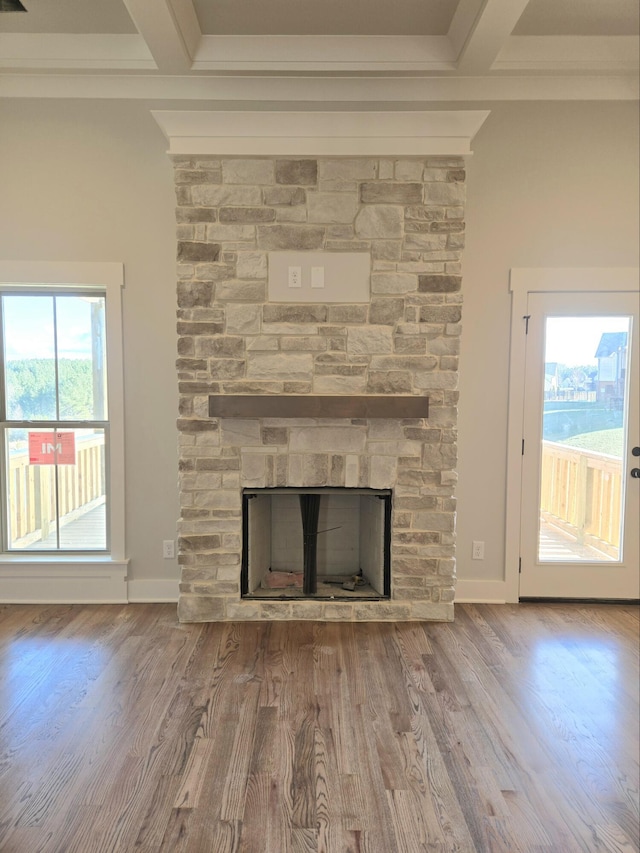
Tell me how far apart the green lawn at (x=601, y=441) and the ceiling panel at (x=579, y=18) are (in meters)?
2.20

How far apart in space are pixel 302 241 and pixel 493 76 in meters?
1.47

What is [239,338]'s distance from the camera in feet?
10.1

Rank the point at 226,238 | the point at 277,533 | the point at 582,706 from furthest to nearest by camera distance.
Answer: the point at 277,533
the point at 226,238
the point at 582,706

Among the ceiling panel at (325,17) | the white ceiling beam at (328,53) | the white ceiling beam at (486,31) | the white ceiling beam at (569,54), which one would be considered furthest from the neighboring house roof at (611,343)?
the ceiling panel at (325,17)

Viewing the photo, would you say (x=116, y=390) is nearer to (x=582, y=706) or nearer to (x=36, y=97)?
(x=36, y=97)

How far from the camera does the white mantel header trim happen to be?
9.68 feet

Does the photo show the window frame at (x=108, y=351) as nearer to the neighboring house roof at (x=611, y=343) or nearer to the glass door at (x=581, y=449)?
the glass door at (x=581, y=449)

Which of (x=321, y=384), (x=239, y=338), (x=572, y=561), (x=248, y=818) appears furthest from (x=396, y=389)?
(x=248, y=818)

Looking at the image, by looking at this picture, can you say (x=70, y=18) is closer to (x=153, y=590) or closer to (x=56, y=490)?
(x=56, y=490)

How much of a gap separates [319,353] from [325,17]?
5.61 feet

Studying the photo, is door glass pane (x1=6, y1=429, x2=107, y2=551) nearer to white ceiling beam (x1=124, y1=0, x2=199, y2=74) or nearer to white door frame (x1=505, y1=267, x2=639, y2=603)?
white ceiling beam (x1=124, y1=0, x2=199, y2=74)

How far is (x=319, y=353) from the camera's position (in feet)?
10.2

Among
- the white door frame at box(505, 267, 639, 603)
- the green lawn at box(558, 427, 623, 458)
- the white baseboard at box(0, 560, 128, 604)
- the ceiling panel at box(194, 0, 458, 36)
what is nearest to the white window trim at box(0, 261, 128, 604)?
the white baseboard at box(0, 560, 128, 604)

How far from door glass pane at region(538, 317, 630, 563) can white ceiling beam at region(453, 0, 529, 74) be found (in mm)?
Result: 1473
